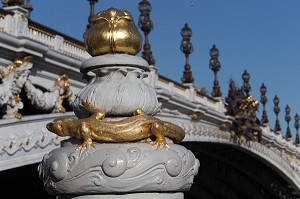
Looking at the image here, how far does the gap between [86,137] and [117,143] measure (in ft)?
0.58

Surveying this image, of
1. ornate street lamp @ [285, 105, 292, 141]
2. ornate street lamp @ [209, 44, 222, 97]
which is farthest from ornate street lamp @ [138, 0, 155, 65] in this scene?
ornate street lamp @ [285, 105, 292, 141]

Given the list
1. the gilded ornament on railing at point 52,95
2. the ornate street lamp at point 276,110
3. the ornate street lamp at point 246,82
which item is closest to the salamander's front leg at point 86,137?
the gilded ornament on railing at point 52,95

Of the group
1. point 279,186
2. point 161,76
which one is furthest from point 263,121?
point 161,76

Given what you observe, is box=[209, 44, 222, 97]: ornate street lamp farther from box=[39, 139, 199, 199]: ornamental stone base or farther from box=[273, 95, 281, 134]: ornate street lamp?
box=[39, 139, 199, 199]: ornamental stone base

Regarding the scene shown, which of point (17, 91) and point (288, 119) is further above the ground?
point (288, 119)

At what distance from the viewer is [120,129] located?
3.04m

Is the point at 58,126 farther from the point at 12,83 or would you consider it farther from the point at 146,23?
the point at 146,23

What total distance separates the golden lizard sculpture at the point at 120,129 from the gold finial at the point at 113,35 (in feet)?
1.49

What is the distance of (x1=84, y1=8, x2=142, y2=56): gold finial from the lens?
3373 millimetres

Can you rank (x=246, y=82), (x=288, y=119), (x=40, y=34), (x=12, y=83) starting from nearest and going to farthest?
1. (x=12, y=83)
2. (x=40, y=34)
3. (x=246, y=82)
4. (x=288, y=119)

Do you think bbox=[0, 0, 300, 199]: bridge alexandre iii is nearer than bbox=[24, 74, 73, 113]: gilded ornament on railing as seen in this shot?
Yes

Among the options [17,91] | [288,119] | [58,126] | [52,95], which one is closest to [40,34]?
[52,95]

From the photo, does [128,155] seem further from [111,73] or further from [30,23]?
[30,23]

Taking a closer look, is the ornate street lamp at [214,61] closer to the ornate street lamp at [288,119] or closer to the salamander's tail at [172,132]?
the ornate street lamp at [288,119]
